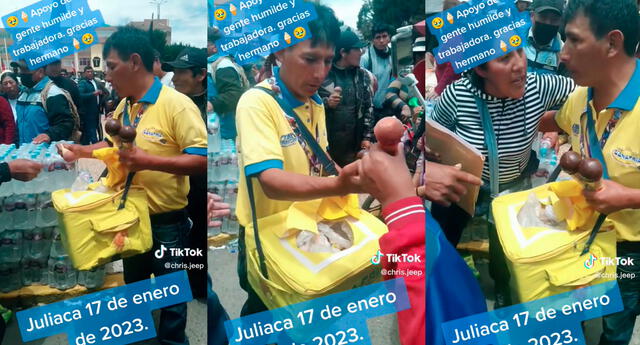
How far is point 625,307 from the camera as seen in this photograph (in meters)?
2.77

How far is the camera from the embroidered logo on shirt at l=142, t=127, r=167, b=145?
2.78 m

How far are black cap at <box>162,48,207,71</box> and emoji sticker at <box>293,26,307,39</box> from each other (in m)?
0.47

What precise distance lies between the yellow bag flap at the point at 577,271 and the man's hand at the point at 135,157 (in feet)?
6.82

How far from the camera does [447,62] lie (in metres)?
2.70

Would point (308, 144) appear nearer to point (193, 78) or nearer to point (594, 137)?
point (193, 78)

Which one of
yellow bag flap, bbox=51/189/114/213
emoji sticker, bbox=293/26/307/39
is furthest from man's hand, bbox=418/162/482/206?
yellow bag flap, bbox=51/189/114/213

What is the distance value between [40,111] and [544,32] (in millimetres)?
2566

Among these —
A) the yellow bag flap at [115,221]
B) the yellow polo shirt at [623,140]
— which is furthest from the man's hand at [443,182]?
the yellow bag flap at [115,221]

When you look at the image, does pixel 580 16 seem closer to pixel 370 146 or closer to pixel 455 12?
pixel 455 12

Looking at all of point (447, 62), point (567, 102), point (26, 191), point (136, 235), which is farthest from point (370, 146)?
point (26, 191)

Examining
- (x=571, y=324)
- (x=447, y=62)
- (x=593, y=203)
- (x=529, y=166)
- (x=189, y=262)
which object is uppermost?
(x=447, y=62)

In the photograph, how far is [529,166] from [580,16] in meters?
0.75

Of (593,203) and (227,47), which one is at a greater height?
(227,47)

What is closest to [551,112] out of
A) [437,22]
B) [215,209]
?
[437,22]
